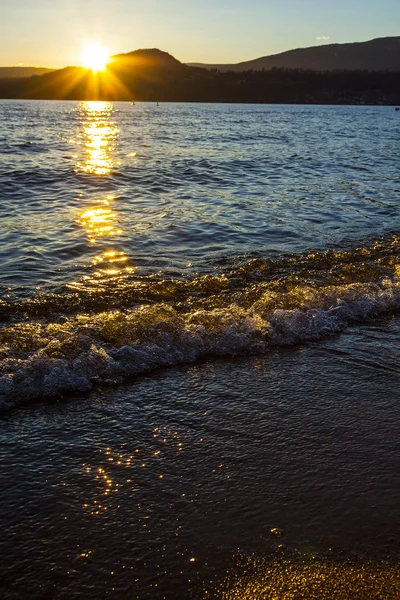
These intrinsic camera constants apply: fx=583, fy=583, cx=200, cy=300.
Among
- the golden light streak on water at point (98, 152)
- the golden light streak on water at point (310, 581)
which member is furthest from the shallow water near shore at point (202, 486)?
the golden light streak on water at point (98, 152)

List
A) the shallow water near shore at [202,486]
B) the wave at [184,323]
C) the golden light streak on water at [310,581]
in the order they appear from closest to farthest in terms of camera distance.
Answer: the golden light streak on water at [310,581] → the shallow water near shore at [202,486] → the wave at [184,323]

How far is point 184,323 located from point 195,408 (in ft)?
6.74

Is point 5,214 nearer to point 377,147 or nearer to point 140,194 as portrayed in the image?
point 140,194

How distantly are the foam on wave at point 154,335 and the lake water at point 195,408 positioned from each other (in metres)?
0.03

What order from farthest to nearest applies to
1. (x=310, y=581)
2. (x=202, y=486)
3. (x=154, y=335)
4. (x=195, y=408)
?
(x=154, y=335)
(x=195, y=408)
(x=202, y=486)
(x=310, y=581)

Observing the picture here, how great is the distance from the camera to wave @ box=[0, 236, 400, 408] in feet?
19.7

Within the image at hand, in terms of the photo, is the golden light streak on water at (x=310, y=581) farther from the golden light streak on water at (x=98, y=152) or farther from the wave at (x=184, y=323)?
the golden light streak on water at (x=98, y=152)

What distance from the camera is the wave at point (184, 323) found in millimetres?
6004

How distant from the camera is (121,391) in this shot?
18.8 feet

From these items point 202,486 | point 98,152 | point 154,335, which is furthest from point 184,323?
point 98,152

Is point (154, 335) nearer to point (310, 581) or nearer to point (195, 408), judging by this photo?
point (195, 408)

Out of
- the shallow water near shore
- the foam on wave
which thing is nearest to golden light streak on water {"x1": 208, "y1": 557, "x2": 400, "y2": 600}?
the shallow water near shore

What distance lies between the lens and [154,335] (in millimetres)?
6918

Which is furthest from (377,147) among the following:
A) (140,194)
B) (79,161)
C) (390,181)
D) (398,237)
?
(398,237)
